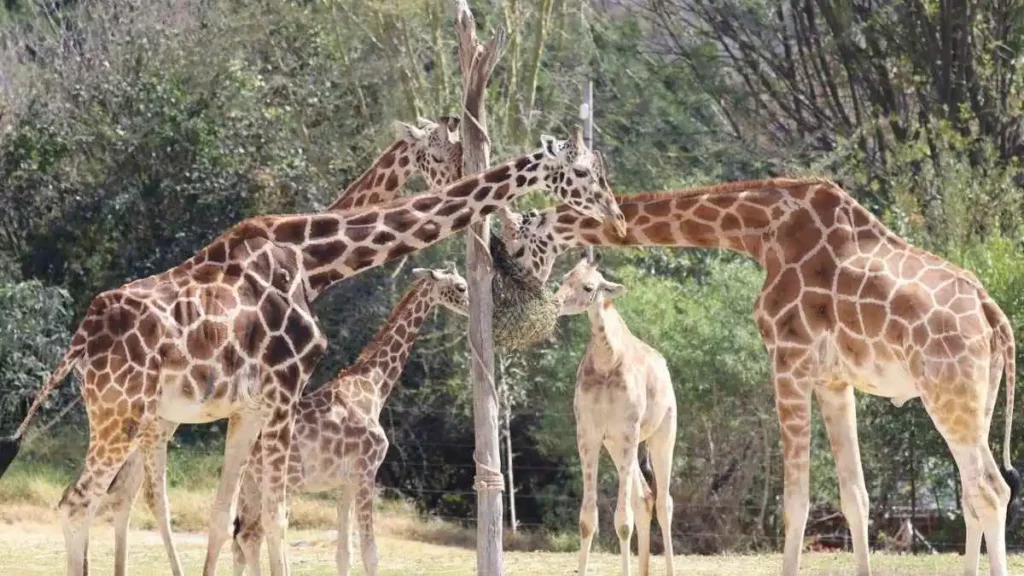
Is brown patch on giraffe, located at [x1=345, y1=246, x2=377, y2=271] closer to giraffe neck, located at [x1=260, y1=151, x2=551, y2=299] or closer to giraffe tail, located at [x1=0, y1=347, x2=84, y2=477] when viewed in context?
giraffe neck, located at [x1=260, y1=151, x2=551, y2=299]

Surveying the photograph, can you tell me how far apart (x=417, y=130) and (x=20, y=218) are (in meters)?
11.9

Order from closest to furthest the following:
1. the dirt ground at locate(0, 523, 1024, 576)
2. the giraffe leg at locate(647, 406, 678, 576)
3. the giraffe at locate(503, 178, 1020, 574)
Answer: the giraffe at locate(503, 178, 1020, 574) → the giraffe leg at locate(647, 406, 678, 576) → the dirt ground at locate(0, 523, 1024, 576)

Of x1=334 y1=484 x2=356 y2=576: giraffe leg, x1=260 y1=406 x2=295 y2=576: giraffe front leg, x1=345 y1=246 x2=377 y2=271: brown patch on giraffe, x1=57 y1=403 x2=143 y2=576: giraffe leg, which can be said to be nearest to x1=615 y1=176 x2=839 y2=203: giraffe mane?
x1=345 y1=246 x2=377 y2=271: brown patch on giraffe

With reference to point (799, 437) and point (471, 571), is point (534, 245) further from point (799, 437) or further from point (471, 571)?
point (471, 571)

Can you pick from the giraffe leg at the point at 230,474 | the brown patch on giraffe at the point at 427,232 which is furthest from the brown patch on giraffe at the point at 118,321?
the brown patch on giraffe at the point at 427,232

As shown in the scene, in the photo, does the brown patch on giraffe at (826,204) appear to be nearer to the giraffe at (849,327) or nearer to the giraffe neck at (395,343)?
the giraffe at (849,327)

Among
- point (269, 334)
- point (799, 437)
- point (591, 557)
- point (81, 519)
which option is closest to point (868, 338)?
point (799, 437)

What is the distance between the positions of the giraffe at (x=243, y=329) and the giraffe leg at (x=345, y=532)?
1.24m

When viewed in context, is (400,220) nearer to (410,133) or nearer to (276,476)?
(276,476)

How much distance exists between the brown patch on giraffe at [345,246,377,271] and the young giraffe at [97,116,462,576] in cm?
100

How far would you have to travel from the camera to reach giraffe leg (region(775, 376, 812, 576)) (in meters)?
10.0

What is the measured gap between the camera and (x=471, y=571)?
45.0 ft

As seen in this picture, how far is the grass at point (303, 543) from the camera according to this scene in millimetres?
13500

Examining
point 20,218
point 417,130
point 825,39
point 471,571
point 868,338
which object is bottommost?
point 471,571
